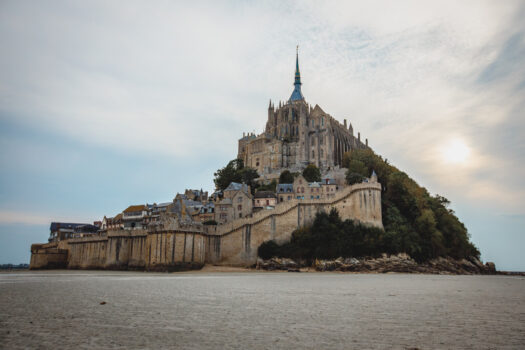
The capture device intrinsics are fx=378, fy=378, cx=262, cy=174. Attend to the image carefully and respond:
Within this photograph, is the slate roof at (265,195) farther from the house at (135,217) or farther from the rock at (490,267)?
the rock at (490,267)

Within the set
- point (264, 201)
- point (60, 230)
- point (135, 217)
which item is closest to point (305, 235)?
point (264, 201)

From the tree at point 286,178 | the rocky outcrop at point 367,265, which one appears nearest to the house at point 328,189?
the tree at point 286,178

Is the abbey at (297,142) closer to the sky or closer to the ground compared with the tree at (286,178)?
closer to the sky

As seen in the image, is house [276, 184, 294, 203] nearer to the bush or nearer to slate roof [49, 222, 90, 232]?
the bush

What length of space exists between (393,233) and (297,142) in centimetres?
4533

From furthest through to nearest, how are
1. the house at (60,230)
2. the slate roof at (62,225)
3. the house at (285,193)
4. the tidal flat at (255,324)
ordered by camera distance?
the slate roof at (62,225)
the house at (60,230)
the house at (285,193)
the tidal flat at (255,324)

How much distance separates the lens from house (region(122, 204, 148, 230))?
72625 mm

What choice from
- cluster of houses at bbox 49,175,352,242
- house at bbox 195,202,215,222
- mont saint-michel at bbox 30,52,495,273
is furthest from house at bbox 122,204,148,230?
house at bbox 195,202,215,222

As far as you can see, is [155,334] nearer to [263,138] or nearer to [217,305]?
[217,305]

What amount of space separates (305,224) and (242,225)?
8264mm

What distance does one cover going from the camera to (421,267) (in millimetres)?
46969

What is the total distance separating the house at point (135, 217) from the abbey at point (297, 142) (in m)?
26.9

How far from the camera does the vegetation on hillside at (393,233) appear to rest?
46.0m

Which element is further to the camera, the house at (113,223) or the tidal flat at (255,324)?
the house at (113,223)
